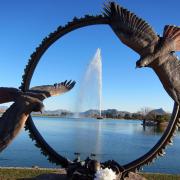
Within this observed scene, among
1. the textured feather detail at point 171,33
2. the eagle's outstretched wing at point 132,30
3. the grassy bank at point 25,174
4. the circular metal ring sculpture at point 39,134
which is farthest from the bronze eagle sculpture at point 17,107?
the grassy bank at point 25,174

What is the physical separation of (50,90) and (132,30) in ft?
6.69

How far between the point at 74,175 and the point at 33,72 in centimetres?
230

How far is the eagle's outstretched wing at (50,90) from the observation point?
8.41 meters

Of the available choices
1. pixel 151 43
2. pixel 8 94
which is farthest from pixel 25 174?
pixel 151 43

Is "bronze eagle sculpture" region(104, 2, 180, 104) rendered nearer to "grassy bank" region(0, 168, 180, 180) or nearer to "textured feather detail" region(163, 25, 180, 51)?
"textured feather detail" region(163, 25, 180, 51)

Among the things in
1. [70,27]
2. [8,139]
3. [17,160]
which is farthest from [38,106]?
[17,160]

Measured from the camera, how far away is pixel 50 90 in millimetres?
8578

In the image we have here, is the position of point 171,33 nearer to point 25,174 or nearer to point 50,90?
point 50,90

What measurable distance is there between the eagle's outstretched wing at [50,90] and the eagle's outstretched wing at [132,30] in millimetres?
1467

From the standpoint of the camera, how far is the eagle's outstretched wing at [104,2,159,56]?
904 cm

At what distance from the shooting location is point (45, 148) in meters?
9.63

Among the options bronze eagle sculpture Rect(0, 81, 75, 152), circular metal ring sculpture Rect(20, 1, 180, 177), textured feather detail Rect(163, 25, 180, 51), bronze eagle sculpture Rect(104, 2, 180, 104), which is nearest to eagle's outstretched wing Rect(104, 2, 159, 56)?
bronze eagle sculpture Rect(104, 2, 180, 104)

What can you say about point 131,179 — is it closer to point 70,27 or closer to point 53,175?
point 53,175

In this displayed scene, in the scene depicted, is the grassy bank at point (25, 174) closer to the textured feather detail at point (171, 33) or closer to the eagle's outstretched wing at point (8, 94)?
the eagle's outstretched wing at point (8, 94)
